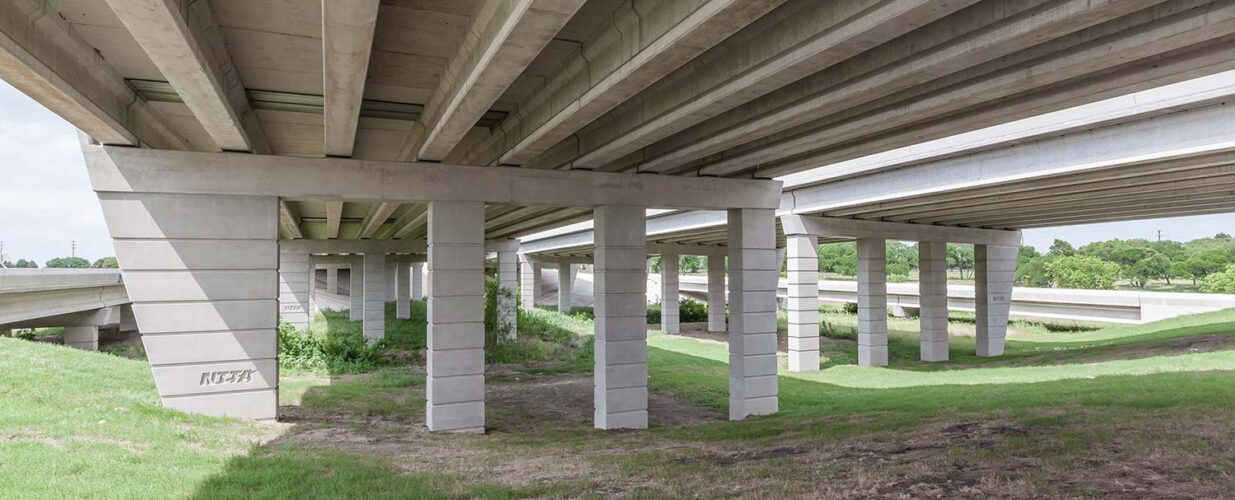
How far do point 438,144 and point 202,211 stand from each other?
4851mm

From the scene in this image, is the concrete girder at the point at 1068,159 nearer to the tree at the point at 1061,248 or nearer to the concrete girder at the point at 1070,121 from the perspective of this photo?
the concrete girder at the point at 1070,121

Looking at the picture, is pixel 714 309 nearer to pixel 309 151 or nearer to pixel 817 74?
pixel 309 151

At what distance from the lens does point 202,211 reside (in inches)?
510

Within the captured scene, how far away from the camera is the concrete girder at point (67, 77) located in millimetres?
6973

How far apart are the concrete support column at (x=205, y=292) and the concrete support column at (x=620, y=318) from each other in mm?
6866

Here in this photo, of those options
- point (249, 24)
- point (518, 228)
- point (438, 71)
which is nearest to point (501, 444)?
point (438, 71)

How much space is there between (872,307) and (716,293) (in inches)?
788

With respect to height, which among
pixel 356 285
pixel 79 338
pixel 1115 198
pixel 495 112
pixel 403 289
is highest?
pixel 495 112

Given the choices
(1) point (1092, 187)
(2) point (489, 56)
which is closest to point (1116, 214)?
(1) point (1092, 187)

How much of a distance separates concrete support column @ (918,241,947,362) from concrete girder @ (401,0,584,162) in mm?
24527

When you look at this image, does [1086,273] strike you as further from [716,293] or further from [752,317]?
[752,317]

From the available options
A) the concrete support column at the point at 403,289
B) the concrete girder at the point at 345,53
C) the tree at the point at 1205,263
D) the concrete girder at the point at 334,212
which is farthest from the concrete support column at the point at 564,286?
the tree at the point at 1205,263

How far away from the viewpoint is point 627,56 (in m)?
8.10

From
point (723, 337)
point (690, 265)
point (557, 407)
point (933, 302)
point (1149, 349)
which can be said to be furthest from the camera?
point (690, 265)
